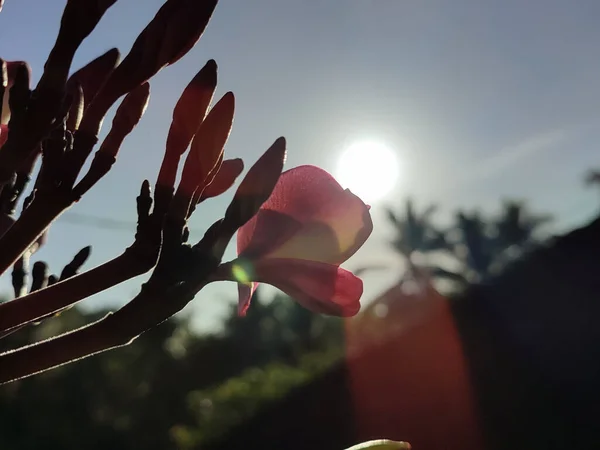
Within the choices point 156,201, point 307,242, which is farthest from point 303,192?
point 156,201

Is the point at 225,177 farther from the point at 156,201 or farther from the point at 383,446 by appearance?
the point at 383,446

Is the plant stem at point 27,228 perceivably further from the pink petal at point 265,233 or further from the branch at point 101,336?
the pink petal at point 265,233

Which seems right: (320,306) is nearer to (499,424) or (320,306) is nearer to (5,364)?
(5,364)

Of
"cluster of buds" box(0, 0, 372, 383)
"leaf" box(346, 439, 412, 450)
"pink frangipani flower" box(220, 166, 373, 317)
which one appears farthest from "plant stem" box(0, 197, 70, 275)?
"leaf" box(346, 439, 412, 450)

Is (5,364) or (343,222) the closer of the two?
(5,364)

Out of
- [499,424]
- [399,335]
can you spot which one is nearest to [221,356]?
[399,335]

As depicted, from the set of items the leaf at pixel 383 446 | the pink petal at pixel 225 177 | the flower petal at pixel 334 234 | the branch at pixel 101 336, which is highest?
the pink petal at pixel 225 177

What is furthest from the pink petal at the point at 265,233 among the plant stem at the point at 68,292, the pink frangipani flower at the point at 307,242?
the plant stem at the point at 68,292

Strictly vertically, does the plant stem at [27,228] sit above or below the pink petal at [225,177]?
below
